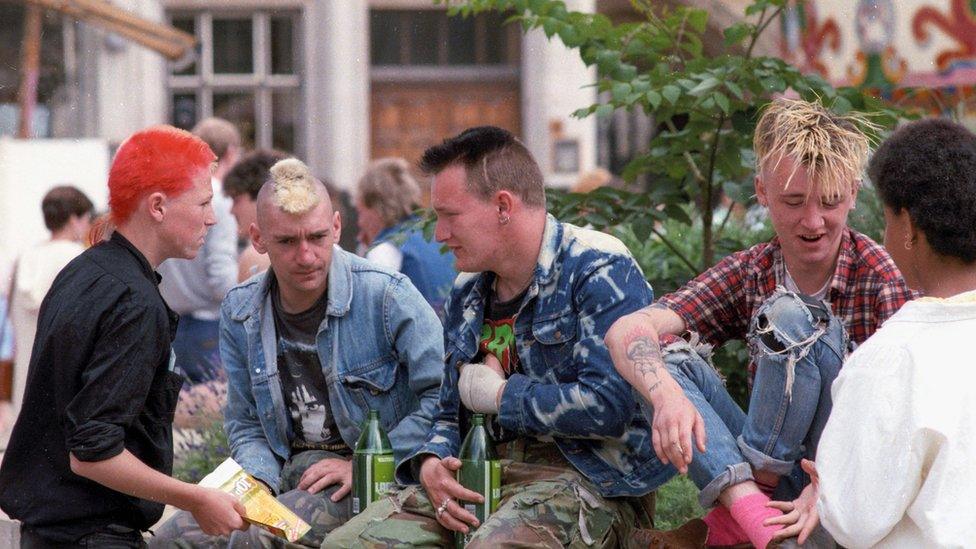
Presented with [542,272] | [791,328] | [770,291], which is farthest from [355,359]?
[791,328]

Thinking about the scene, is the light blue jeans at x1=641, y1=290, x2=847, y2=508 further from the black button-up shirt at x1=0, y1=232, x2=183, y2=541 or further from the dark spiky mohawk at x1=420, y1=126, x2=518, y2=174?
the black button-up shirt at x1=0, y1=232, x2=183, y2=541

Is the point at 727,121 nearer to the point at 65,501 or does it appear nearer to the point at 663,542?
the point at 663,542

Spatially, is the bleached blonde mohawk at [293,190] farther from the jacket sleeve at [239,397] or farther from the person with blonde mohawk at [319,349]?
the jacket sleeve at [239,397]

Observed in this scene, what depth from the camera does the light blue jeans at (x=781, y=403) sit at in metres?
4.21

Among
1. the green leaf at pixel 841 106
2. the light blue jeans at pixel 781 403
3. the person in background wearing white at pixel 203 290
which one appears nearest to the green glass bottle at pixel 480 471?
the light blue jeans at pixel 781 403

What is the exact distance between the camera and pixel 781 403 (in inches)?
167

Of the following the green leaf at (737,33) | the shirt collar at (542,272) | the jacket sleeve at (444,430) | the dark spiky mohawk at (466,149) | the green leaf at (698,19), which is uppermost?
the green leaf at (698,19)

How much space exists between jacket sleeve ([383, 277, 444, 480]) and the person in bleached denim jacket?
0.22 m

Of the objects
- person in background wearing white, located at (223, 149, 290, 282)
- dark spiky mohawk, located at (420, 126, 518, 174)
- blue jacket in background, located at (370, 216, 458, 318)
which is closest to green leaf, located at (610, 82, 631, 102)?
dark spiky mohawk, located at (420, 126, 518, 174)

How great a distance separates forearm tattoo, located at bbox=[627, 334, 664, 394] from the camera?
4.27 m

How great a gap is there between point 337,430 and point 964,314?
2514 mm

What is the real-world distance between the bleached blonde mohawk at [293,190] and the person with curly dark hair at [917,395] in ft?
7.20

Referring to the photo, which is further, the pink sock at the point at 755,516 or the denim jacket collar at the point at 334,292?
the denim jacket collar at the point at 334,292

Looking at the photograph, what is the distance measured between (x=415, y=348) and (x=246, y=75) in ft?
41.0
